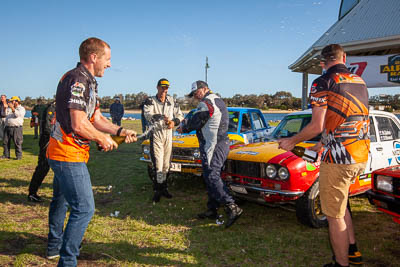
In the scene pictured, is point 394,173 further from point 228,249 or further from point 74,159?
point 74,159

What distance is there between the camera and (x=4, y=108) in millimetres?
9984

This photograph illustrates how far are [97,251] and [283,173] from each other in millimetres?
2519

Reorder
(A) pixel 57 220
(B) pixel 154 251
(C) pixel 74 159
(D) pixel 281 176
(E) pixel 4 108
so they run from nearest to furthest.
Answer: (C) pixel 74 159
(A) pixel 57 220
(B) pixel 154 251
(D) pixel 281 176
(E) pixel 4 108

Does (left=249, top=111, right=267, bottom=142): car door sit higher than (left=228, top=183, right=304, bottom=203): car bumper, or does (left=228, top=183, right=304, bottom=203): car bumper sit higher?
(left=249, top=111, right=267, bottom=142): car door

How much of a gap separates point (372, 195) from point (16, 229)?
458 centimetres

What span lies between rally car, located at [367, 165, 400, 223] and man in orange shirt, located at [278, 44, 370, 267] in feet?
2.58

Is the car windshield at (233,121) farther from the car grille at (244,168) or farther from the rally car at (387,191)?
the rally car at (387,191)

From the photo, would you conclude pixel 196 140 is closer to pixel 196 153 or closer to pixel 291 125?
pixel 196 153

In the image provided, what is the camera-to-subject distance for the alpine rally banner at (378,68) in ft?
30.8

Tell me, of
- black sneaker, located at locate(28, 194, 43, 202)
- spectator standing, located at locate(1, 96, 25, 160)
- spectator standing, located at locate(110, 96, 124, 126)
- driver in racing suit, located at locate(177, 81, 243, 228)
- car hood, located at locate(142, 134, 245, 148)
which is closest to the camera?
driver in racing suit, located at locate(177, 81, 243, 228)

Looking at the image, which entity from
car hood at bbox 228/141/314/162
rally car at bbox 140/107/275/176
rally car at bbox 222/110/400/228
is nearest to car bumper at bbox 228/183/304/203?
rally car at bbox 222/110/400/228

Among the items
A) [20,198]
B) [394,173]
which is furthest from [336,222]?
[20,198]

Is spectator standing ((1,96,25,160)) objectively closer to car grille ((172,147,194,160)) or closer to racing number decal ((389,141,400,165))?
car grille ((172,147,194,160))

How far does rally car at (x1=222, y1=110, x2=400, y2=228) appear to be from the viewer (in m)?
3.86
